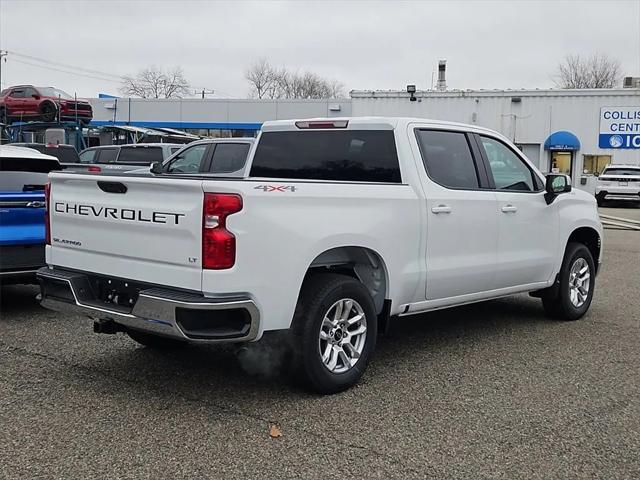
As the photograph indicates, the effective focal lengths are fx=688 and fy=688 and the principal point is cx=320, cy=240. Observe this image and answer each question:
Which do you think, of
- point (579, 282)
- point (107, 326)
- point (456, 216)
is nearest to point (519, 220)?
point (456, 216)

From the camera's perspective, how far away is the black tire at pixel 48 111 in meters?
24.5

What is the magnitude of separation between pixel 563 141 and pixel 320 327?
28.5 m

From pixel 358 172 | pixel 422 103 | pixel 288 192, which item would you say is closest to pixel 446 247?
pixel 358 172

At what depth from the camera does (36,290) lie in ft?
27.1

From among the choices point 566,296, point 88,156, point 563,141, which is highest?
point 563,141

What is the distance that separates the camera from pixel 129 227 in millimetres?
4324

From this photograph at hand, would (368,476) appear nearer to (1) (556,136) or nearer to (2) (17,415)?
(2) (17,415)

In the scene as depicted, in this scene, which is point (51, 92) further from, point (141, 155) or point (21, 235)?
point (21, 235)

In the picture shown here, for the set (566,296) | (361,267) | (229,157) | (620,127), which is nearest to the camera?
(361,267)

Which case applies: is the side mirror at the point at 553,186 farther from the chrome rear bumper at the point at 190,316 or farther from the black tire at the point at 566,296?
the chrome rear bumper at the point at 190,316

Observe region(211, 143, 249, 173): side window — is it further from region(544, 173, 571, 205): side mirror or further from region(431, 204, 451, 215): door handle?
region(431, 204, 451, 215): door handle

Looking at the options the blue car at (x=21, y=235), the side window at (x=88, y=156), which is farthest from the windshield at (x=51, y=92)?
the blue car at (x=21, y=235)

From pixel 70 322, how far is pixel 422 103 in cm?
2693

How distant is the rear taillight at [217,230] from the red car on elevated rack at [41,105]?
2204 cm
